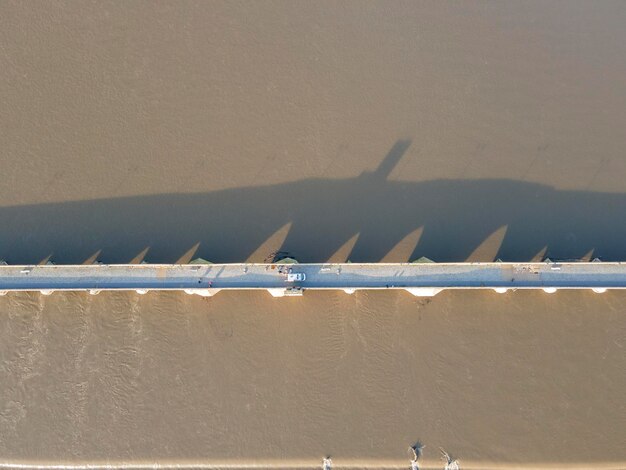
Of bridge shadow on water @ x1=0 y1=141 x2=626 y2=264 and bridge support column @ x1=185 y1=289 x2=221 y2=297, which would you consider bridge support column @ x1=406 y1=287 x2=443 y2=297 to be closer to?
bridge shadow on water @ x1=0 y1=141 x2=626 y2=264

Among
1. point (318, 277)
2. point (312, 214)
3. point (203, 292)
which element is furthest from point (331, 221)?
point (203, 292)

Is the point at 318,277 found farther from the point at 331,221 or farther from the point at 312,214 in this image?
the point at 312,214

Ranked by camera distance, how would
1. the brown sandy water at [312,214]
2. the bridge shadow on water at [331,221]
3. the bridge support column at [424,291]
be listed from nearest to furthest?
the bridge support column at [424,291]
the brown sandy water at [312,214]
the bridge shadow on water at [331,221]

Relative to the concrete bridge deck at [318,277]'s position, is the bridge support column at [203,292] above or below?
below

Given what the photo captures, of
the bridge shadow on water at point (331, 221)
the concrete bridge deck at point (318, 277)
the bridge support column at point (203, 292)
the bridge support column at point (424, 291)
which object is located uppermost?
the bridge shadow on water at point (331, 221)

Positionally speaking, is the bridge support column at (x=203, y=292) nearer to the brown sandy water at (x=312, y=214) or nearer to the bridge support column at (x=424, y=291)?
the brown sandy water at (x=312, y=214)

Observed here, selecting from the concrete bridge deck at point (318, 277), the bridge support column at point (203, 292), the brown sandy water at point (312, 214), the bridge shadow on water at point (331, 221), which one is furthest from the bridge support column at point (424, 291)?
the bridge support column at point (203, 292)
